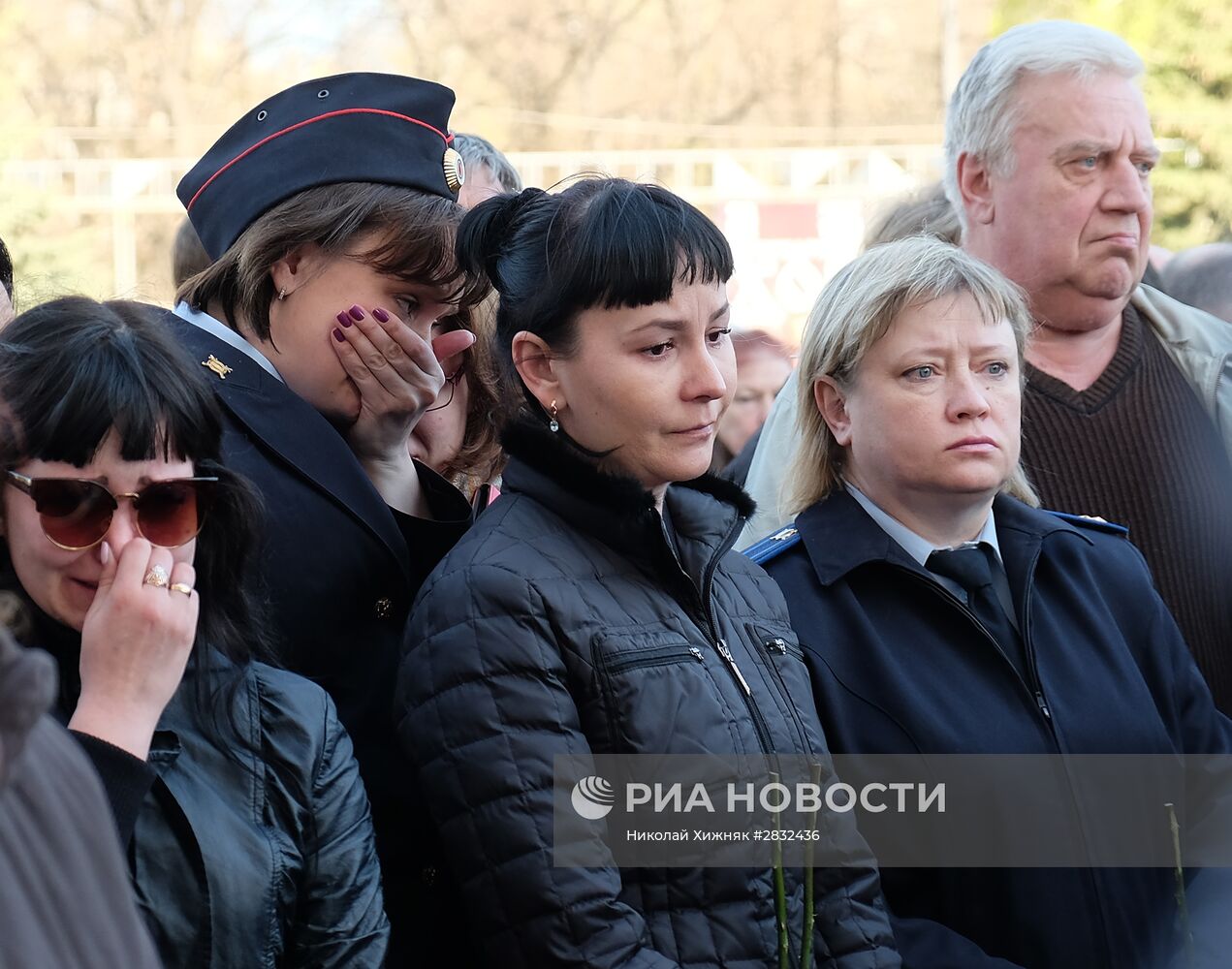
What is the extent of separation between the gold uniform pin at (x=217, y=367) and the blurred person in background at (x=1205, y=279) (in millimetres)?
3545

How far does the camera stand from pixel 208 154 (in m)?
2.90

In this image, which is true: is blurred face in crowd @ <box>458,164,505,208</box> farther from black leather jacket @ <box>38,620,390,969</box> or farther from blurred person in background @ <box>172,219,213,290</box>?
black leather jacket @ <box>38,620,390,969</box>

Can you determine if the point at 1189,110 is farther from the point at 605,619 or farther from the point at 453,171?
the point at 605,619

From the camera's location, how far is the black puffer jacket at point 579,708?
2.15 m

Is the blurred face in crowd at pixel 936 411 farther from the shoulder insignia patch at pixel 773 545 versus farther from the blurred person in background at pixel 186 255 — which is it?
the blurred person in background at pixel 186 255

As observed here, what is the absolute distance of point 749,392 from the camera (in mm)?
6344

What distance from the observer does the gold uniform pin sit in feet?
8.47

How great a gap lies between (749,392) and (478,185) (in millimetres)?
2684

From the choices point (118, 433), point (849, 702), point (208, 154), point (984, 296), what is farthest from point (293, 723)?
point (984, 296)

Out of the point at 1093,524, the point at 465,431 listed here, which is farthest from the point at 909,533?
the point at 465,431

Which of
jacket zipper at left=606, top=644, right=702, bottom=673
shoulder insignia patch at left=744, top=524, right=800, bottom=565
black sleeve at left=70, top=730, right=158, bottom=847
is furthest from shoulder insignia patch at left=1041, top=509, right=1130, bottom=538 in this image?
black sleeve at left=70, top=730, right=158, bottom=847

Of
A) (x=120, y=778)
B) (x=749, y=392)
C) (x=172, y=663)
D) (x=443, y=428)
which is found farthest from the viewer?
(x=749, y=392)

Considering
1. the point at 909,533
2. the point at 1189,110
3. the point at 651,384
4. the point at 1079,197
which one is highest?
the point at 1189,110

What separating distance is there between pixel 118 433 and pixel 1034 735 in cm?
156
